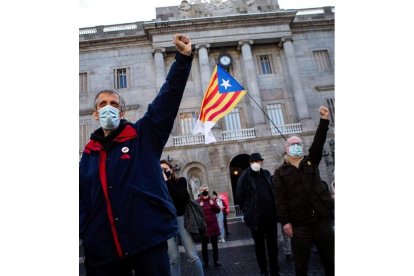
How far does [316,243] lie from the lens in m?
3.02

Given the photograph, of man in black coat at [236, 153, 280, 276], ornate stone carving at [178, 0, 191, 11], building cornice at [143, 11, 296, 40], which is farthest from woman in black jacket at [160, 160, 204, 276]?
ornate stone carving at [178, 0, 191, 11]

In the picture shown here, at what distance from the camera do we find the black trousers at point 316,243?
293 cm

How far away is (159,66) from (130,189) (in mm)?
17553

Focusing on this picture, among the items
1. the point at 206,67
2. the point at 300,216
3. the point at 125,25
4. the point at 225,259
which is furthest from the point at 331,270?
the point at 125,25

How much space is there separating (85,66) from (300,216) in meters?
19.1

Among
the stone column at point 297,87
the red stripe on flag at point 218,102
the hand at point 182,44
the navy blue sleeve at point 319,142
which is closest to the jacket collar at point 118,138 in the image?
the hand at point 182,44

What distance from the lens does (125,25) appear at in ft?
65.3

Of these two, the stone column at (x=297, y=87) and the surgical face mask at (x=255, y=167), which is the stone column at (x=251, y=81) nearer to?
the stone column at (x=297, y=87)

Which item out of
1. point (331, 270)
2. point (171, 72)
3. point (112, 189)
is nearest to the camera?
point (112, 189)

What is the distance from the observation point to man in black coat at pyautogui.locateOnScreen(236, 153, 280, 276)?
4055mm

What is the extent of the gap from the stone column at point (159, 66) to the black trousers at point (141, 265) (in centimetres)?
1697

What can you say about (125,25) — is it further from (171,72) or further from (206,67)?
(171,72)

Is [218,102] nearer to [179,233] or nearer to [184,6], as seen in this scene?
[179,233]

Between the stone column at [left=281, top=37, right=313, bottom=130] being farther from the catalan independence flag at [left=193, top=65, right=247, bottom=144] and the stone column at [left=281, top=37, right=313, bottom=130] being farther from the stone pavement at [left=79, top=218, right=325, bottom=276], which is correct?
the stone pavement at [left=79, top=218, right=325, bottom=276]
